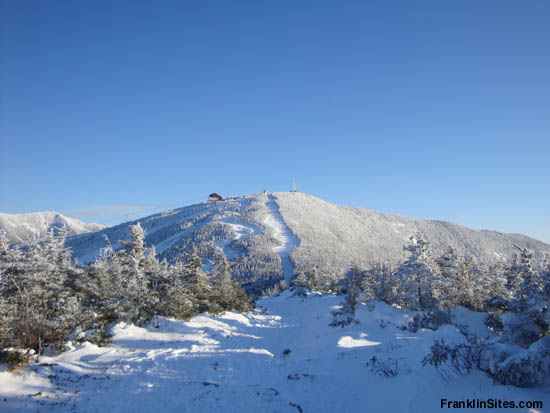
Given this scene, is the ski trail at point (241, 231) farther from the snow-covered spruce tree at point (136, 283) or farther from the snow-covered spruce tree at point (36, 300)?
the snow-covered spruce tree at point (36, 300)

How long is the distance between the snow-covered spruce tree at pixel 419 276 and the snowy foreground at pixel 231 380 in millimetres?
12232

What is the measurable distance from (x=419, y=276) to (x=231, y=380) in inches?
976

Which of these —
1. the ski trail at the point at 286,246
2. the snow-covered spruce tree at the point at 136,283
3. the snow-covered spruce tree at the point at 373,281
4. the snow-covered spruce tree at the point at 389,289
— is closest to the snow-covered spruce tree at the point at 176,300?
the snow-covered spruce tree at the point at 136,283

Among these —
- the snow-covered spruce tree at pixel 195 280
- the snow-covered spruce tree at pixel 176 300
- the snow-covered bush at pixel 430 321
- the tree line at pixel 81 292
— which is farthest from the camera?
the snow-covered spruce tree at pixel 195 280

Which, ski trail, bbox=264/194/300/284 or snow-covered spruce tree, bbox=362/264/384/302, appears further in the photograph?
ski trail, bbox=264/194/300/284

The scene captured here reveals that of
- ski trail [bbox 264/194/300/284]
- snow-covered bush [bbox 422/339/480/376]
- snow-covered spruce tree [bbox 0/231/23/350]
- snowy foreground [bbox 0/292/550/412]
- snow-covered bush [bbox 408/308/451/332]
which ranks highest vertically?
snow-covered spruce tree [bbox 0/231/23/350]

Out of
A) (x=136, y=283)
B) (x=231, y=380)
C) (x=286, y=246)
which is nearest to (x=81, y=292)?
(x=136, y=283)

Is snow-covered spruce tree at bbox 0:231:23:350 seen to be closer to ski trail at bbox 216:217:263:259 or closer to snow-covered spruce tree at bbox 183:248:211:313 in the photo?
snow-covered spruce tree at bbox 183:248:211:313

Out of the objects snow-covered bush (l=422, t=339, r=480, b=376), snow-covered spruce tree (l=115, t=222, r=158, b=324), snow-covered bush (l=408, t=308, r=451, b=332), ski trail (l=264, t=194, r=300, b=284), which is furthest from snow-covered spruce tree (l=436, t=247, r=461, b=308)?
ski trail (l=264, t=194, r=300, b=284)

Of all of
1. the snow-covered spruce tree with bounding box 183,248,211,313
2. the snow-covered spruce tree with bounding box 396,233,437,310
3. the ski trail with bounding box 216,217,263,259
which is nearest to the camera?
the snow-covered spruce tree with bounding box 183,248,211,313

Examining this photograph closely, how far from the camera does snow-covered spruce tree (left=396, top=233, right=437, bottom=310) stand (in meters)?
28.3

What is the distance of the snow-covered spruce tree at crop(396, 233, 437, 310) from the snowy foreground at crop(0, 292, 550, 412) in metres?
12.2

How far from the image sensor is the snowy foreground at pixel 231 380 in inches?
344

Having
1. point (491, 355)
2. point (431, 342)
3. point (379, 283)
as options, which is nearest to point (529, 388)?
point (491, 355)
